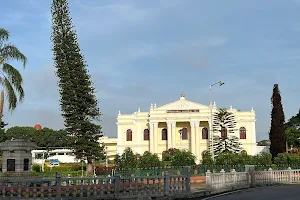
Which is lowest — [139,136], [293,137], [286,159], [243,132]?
[286,159]

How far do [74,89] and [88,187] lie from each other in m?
21.9

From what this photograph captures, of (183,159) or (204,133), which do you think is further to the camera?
(204,133)

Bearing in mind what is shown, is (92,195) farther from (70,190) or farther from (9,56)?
(9,56)

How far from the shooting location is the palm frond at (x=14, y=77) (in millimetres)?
19984

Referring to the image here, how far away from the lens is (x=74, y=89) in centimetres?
3284

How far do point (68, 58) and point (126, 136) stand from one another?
944 inches

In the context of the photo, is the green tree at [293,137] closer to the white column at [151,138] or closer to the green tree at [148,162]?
the white column at [151,138]

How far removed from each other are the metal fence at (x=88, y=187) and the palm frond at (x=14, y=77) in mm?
8665

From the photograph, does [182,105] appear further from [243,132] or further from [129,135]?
[243,132]

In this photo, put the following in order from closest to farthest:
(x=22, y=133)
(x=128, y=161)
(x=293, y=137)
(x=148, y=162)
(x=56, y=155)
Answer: (x=148, y=162) < (x=128, y=161) < (x=293, y=137) < (x=56, y=155) < (x=22, y=133)

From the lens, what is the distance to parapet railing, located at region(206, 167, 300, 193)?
51.1 feet

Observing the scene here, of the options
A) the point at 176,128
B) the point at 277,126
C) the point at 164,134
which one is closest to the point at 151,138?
the point at 164,134

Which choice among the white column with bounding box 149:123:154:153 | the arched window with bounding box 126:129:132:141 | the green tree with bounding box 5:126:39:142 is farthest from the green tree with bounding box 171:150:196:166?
the green tree with bounding box 5:126:39:142

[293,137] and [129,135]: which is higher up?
[129,135]
